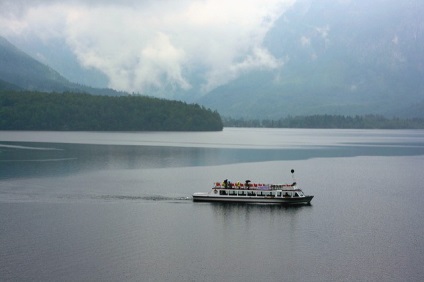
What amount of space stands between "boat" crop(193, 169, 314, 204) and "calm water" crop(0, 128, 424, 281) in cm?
176

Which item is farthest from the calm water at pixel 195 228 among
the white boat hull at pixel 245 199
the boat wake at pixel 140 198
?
the white boat hull at pixel 245 199

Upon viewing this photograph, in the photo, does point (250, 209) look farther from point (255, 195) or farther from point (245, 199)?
point (255, 195)

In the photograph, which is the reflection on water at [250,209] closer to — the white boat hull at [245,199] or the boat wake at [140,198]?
the white boat hull at [245,199]

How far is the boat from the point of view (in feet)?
235

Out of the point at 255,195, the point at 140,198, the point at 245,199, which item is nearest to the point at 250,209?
the point at 245,199

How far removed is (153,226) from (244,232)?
8.72m

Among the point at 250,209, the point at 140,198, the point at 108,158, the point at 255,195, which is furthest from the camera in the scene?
the point at 108,158

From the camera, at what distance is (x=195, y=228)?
56.2m

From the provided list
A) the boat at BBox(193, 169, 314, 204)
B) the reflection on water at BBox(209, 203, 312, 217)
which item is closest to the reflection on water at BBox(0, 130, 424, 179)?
the boat at BBox(193, 169, 314, 204)

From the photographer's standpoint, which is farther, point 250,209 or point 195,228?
point 250,209

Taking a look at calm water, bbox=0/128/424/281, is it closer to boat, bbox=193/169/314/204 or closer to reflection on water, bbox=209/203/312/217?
reflection on water, bbox=209/203/312/217

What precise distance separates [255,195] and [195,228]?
1814 cm

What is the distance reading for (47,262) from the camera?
43281 mm

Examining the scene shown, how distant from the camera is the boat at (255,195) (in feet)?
235
